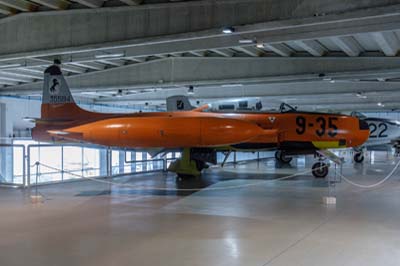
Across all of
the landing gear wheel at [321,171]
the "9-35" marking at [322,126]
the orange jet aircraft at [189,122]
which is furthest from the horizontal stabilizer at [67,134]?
the landing gear wheel at [321,171]

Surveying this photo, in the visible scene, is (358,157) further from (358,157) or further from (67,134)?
(67,134)

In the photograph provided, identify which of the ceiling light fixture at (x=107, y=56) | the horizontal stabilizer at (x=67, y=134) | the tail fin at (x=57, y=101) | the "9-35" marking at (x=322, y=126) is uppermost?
the ceiling light fixture at (x=107, y=56)

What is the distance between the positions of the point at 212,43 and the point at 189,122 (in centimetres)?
197

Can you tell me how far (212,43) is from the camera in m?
9.00

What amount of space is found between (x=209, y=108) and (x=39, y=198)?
4.94 m

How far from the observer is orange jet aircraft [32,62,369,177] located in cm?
873

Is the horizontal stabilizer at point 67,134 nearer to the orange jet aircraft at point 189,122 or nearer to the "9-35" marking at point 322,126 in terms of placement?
the orange jet aircraft at point 189,122

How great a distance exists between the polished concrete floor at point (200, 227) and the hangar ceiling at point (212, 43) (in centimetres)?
346

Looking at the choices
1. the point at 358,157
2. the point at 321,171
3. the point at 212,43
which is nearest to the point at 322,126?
the point at 321,171

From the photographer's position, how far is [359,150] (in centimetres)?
1808

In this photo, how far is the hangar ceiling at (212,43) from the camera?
720 centimetres

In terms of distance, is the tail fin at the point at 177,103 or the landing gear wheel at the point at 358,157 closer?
the tail fin at the point at 177,103

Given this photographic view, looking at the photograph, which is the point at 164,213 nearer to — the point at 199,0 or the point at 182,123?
the point at 182,123

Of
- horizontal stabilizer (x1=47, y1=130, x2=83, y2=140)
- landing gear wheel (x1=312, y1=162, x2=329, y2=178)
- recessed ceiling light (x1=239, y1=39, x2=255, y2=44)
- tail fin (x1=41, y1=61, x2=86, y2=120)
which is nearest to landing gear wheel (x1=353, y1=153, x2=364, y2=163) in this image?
landing gear wheel (x1=312, y1=162, x2=329, y2=178)
